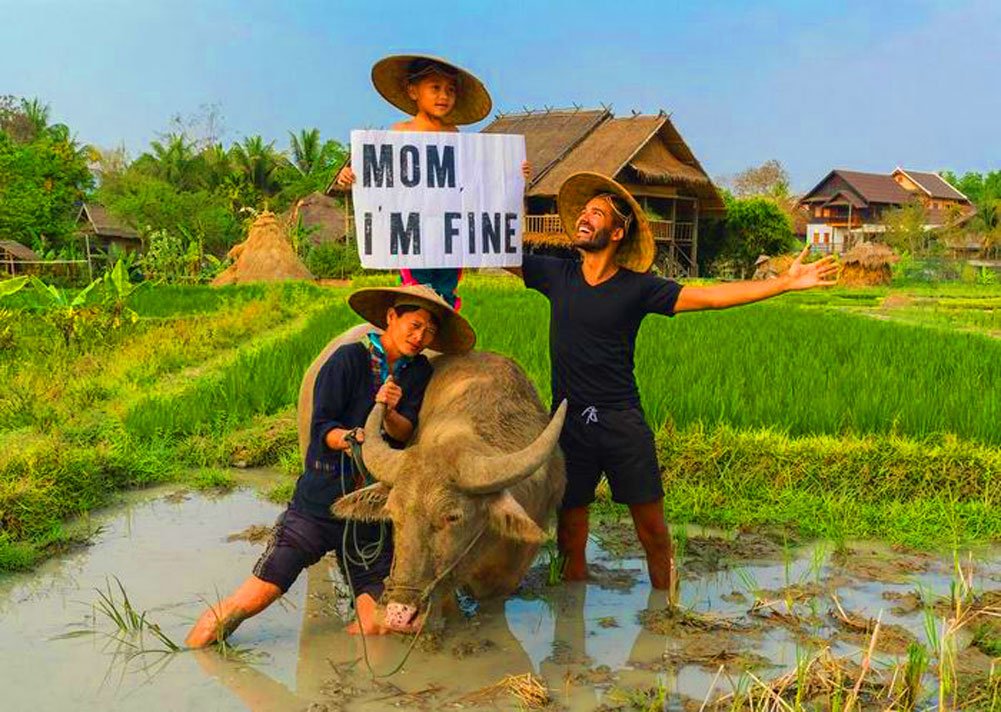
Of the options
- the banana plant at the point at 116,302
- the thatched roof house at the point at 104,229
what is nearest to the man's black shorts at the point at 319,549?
the banana plant at the point at 116,302

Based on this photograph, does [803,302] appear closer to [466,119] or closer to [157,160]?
[466,119]

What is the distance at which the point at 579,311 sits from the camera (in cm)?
350

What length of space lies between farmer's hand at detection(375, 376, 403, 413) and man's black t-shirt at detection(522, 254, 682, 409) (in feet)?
2.28

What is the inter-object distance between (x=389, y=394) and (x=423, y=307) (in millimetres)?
347

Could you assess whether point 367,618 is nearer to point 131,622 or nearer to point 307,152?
point 131,622

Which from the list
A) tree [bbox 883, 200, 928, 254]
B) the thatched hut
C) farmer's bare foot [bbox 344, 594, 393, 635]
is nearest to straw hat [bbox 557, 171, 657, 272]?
farmer's bare foot [bbox 344, 594, 393, 635]

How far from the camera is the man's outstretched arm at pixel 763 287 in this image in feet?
10.7

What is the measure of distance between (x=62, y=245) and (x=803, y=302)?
19.6 m

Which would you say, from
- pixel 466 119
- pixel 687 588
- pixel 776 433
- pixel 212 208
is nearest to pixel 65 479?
pixel 466 119

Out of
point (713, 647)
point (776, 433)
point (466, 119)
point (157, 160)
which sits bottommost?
point (713, 647)

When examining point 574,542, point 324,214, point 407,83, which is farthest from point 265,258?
point 574,542

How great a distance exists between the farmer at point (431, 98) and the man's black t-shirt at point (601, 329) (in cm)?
61

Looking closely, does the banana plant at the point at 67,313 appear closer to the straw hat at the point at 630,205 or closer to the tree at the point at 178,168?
the straw hat at the point at 630,205

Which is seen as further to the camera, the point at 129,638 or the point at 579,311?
the point at 579,311
